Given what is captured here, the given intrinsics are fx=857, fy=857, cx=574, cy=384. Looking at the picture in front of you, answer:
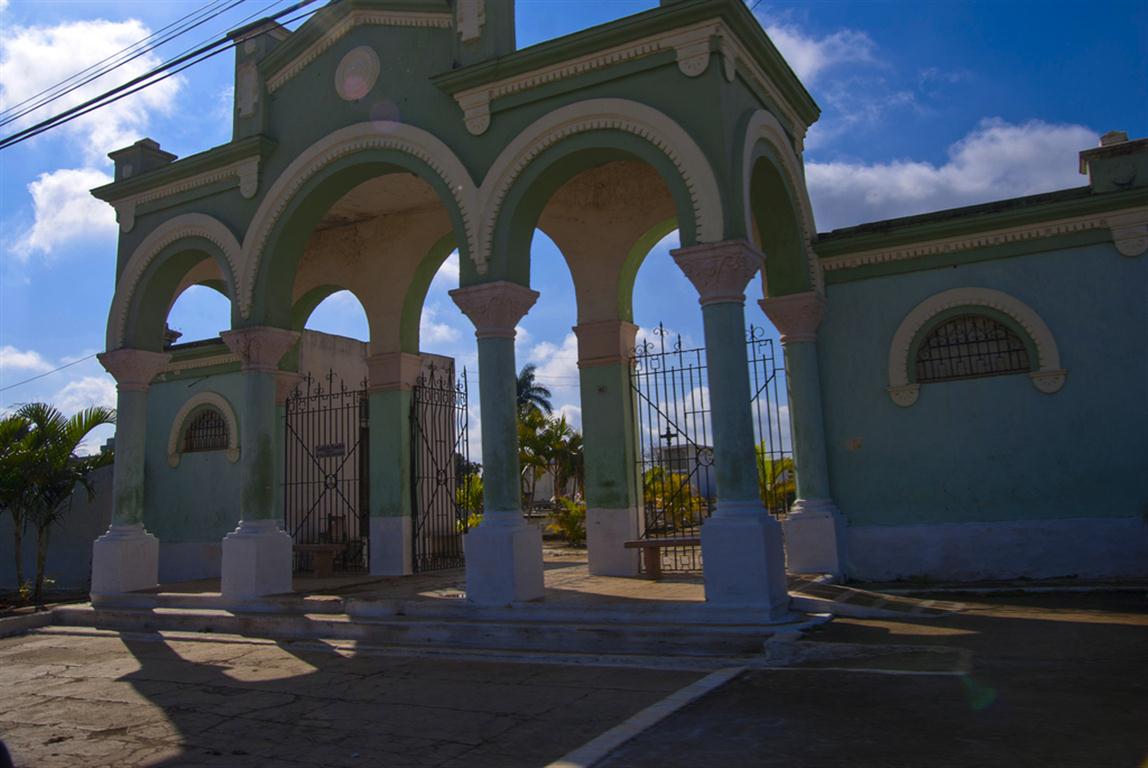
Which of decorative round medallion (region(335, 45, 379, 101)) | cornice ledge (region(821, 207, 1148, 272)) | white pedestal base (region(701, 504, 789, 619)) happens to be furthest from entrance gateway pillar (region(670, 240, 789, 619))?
decorative round medallion (region(335, 45, 379, 101))

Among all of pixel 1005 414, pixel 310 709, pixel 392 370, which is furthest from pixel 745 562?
pixel 392 370

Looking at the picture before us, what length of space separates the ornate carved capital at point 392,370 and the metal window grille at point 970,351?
703cm

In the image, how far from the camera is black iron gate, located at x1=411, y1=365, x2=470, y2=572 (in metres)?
12.8

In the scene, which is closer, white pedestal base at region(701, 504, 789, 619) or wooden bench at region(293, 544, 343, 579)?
white pedestal base at region(701, 504, 789, 619)

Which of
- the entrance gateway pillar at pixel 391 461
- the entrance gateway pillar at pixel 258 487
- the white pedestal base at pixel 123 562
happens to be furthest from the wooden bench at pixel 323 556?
the white pedestal base at pixel 123 562

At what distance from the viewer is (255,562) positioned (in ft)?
33.2

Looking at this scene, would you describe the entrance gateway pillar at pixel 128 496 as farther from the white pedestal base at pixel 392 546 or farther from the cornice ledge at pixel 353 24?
the cornice ledge at pixel 353 24

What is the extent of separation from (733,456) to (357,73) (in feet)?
21.7

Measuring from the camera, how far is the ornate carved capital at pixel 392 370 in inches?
498

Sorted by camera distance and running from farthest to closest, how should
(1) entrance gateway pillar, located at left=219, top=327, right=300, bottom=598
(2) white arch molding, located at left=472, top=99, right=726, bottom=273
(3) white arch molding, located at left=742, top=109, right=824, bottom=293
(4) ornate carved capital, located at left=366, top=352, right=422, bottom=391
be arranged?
(4) ornate carved capital, located at left=366, top=352, right=422, bottom=391, (1) entrance gateway pillar, located at left=219, top=327, right=300, bottom=598, (3) white arch molding, located at left=742, top=109, right=824, bottom=293, (2) white arch molding, located at left=472, top=99, right=726, bottom=273

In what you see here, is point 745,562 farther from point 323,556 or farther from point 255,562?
point 323,556

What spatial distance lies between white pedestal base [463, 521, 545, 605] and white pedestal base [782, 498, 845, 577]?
323cm

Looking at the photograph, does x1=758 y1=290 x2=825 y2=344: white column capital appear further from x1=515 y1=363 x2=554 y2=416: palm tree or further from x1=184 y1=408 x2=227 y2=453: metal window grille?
x1=515 y1=363 x2=554 y2=416: palm tree

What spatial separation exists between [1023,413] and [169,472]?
13.9 m
